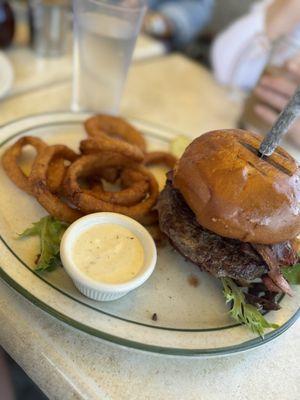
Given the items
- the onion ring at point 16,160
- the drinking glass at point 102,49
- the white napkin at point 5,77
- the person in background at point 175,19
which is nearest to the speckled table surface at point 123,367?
the onion ring at point 16,160

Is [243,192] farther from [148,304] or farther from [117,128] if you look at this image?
[117,128]

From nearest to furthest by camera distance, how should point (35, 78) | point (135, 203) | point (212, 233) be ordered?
point (212, 233) < point (135, 203) < point (35, 78)

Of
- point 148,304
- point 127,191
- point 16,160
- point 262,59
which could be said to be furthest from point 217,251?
point 262,59

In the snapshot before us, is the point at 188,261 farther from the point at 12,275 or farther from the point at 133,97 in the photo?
the point at 133,97

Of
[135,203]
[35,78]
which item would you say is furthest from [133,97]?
[135,203]

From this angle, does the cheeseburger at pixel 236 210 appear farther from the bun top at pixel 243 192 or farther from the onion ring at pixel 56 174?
the onion ring at pixel 56 174

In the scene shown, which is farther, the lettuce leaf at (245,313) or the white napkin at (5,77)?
the white napkin at (5,77)

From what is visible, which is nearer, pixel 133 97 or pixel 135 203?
pixel 135 203
